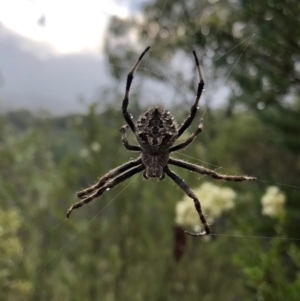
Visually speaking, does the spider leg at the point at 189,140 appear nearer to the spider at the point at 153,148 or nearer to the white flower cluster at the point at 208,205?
the spider at the point at 153,148

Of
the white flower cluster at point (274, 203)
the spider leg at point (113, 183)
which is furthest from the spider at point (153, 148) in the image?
the white flower cluster at point (274, 203)

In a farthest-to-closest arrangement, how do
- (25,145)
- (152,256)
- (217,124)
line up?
(217,124) → (25,145) → (152,256)

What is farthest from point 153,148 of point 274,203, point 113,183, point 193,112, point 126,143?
point 274,203

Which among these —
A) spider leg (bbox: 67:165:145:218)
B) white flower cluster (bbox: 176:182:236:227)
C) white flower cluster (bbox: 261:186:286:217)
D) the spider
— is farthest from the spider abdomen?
white flower cluster (bbox: 176:182:236:227)

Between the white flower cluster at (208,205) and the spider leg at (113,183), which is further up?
the white flower cluster at (208,205)

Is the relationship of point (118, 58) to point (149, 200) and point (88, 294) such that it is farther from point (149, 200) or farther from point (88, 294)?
point (88, 294)

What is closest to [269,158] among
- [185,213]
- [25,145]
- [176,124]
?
[25,145]

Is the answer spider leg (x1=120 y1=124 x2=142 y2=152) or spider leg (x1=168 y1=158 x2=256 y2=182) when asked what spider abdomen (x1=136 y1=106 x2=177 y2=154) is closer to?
spider leg (x1=120 y1=124 x2=142 y2=152)
